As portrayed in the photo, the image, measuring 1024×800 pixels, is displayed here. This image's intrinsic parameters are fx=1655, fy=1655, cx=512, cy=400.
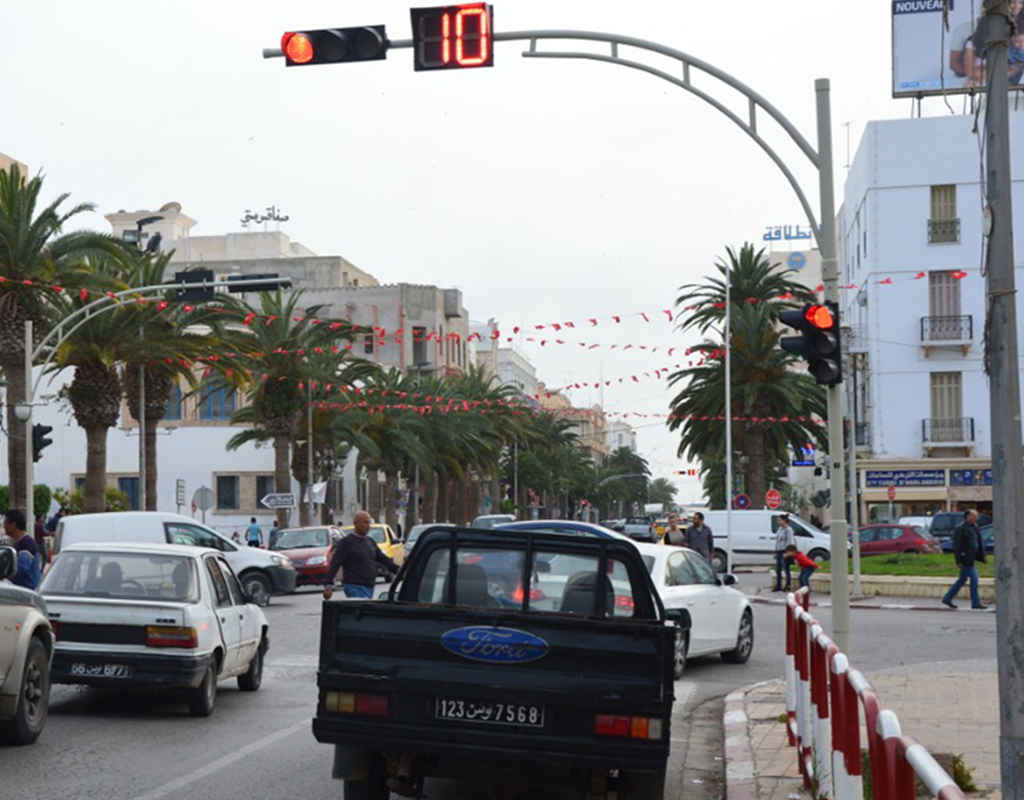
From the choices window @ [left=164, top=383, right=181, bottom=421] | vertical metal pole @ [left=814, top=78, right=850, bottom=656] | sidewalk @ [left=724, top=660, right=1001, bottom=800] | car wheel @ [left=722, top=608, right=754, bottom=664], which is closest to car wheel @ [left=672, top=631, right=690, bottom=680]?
sidewalk @ [left=724, top=660, right=1001, bottom=800]

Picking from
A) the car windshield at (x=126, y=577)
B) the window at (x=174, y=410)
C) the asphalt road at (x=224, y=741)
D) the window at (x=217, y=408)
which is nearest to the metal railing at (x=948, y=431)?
the window at (x=217, y=408)

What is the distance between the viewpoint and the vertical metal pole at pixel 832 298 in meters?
14.4

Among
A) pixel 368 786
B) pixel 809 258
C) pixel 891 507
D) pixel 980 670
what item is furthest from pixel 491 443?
pixel 368 786

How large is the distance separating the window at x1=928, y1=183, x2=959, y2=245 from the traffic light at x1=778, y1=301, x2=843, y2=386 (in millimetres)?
52443

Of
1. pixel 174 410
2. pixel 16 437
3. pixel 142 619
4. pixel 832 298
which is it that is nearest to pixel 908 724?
pixel 832 298

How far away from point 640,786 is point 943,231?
59.1 m

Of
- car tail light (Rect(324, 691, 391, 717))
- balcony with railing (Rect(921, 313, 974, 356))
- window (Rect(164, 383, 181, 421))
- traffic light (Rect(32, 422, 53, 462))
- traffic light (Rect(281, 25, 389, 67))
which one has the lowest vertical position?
car tail light (Rect(324, 691, 391, 717))

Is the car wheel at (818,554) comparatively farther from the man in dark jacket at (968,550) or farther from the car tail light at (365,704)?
the car tail light at (365,704)

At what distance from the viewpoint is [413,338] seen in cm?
11262

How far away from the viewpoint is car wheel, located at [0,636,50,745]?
12328mm

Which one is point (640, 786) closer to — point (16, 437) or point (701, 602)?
point (701, 602)

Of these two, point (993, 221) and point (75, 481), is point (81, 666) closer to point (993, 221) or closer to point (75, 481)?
point (993, 221)

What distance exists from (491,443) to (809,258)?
58.8 metres

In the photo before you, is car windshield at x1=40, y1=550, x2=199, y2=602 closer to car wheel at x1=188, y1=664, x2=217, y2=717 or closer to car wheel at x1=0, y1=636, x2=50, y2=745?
car wheel at x1=188, y1=664, x2=217, y2=717
